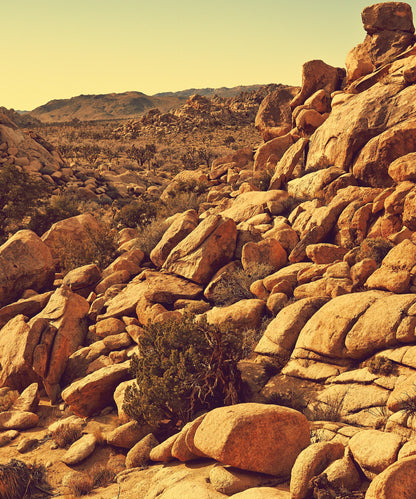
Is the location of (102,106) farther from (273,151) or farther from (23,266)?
(23,266)

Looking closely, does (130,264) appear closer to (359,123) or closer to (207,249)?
(207,249)

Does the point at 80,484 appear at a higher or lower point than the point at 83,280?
lower

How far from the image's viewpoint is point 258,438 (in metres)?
5.81

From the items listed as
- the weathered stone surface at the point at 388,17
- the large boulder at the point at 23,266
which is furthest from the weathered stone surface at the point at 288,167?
the large boulder at the point at 23,266

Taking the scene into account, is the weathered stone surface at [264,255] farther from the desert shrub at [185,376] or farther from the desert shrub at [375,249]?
the desert shrub at [185,376]

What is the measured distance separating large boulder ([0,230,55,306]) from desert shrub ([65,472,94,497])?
9469mm

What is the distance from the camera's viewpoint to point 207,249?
1359cm

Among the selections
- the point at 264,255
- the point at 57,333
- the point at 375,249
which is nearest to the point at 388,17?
the point at 264,255

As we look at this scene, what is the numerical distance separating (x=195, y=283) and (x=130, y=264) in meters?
3.56

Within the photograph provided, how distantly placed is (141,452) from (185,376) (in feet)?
5.19

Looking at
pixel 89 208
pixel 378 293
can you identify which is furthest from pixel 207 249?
pixel 89 208

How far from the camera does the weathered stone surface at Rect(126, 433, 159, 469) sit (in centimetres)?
772

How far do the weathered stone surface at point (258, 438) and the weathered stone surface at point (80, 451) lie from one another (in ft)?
11.0

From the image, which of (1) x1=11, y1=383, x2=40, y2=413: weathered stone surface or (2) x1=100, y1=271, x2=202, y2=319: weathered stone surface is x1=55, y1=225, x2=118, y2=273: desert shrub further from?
(1) x1=11, y1=383, x2=40, y2=413: weathered stone surface
